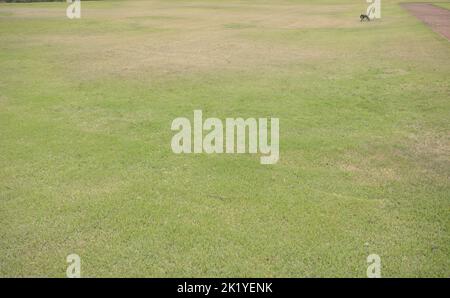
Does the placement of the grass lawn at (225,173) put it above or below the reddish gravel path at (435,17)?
below

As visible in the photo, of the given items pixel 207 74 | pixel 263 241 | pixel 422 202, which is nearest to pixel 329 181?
pixel 422 202

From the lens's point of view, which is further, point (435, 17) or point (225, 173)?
point (435, 17)

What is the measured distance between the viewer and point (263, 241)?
604 cm

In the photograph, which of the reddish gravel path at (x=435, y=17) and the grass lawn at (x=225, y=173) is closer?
the grass lawn at (x=225, y=173)

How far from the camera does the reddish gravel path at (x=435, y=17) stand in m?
27.9

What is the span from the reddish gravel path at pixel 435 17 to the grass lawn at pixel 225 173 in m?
11.5

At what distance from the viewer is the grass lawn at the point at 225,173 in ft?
19.0

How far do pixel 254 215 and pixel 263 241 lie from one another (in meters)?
0.71

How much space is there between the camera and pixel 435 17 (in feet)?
115

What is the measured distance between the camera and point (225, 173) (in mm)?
8133

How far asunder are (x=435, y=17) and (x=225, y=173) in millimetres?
33754

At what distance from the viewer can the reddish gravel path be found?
91.6 ft

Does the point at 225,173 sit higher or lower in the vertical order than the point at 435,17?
lower

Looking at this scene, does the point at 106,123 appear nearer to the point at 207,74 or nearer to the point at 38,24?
the point at 207,74
